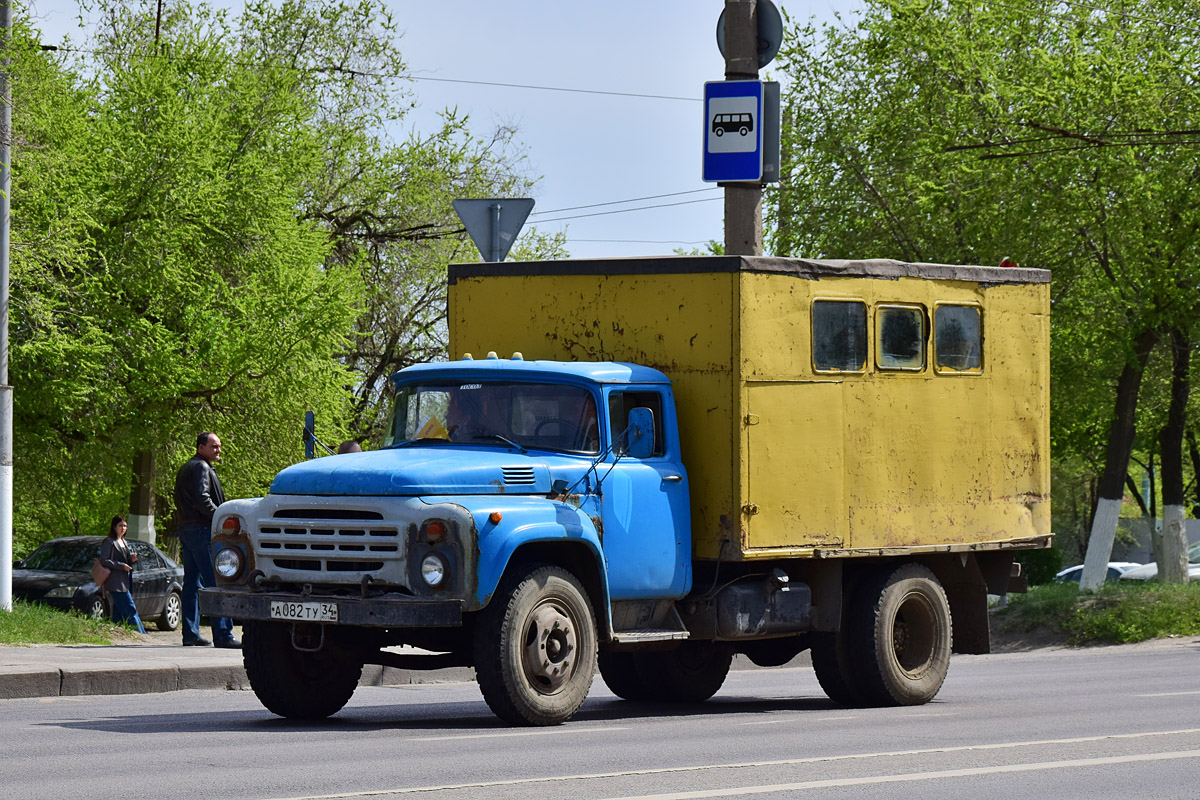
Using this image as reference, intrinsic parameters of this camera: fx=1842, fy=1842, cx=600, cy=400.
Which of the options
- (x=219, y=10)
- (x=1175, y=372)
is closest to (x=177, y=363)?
(x=219, y=10)

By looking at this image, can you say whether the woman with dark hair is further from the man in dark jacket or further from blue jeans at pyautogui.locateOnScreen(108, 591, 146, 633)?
the man in dark jacket

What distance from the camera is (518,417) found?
37.4ft

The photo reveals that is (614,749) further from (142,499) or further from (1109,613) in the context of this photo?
(142,499)

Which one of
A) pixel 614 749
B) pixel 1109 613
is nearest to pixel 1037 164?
pixel 1109 613

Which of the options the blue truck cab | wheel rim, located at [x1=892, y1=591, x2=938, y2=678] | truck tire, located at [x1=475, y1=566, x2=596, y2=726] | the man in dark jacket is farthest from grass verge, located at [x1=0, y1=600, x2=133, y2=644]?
wheel rim, located at [x1=892, y1=591, x2=938, y2=678]

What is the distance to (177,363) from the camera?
2911 centimetres

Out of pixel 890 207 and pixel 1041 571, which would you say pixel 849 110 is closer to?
pixel 890 207

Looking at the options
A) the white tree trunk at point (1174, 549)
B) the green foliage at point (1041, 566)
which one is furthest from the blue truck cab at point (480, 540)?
the green foliage at point (1041, 566)

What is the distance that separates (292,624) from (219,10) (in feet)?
90.1

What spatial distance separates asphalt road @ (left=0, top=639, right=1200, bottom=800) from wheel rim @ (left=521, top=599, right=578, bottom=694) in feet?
1.13

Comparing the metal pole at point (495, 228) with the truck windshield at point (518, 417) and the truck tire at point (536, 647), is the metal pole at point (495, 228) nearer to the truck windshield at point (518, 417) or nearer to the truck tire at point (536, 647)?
the truck windshield at point (518, 417)

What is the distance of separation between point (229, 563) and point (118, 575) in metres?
12.5

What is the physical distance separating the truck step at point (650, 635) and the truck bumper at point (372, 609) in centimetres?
146

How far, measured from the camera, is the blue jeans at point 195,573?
663 inches
